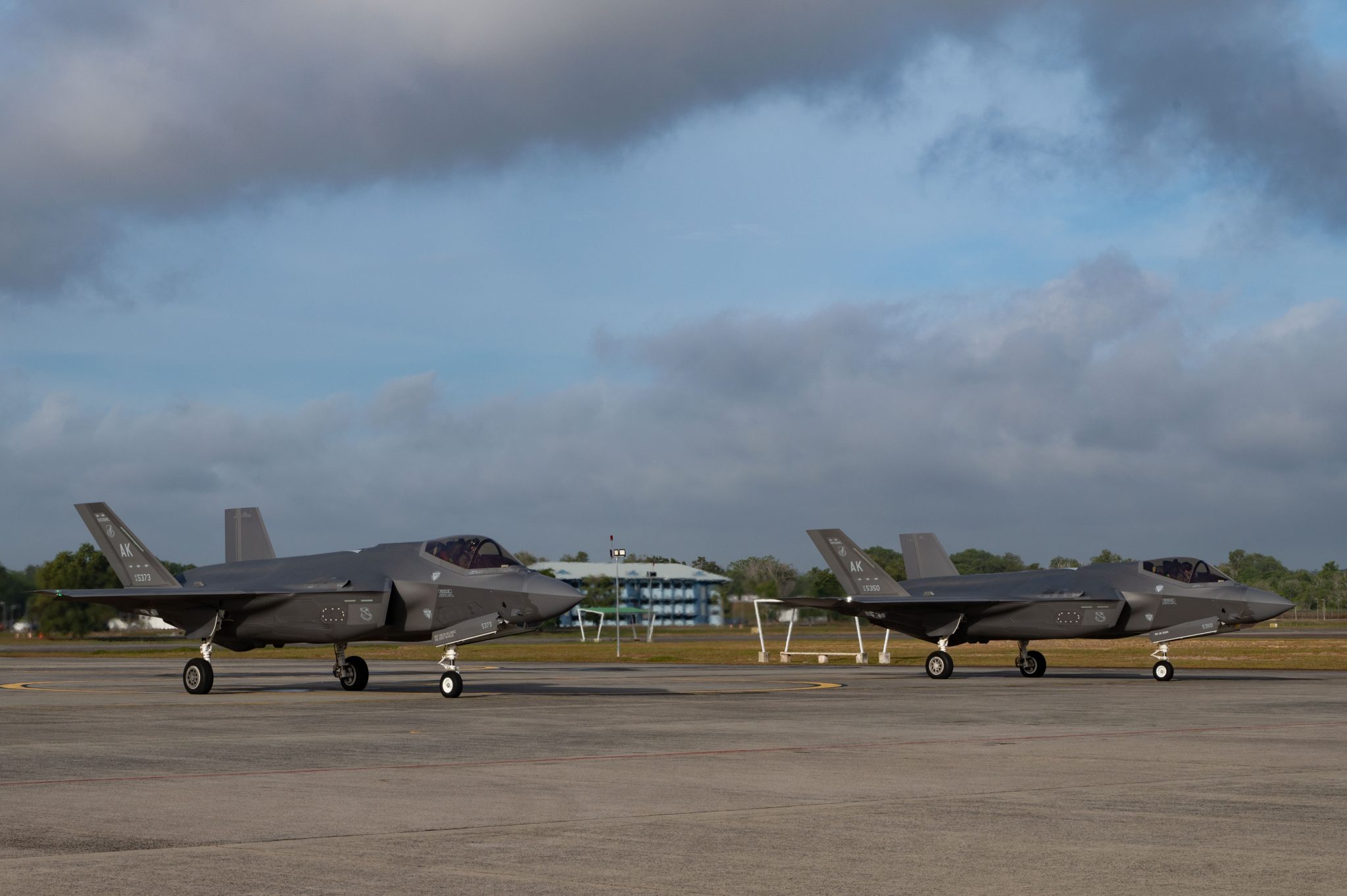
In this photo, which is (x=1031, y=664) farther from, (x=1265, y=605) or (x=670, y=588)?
(x=670, y=588)

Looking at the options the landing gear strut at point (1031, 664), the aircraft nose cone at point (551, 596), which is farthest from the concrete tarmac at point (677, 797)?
the landing gear strut at point (1031, 664)

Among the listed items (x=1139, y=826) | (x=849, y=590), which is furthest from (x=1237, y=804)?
(x=849, y=590)

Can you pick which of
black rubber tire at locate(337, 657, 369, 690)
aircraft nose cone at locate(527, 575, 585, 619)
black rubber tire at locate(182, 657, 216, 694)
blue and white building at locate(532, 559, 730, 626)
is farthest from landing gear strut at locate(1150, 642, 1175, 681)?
blue and white building at locate(532, 559, 730, 626)

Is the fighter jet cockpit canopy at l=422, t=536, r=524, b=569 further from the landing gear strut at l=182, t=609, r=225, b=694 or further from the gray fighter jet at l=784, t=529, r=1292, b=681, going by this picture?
the gray fighter jet at l=784, t=529, r=1292, b=681

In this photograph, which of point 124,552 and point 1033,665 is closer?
point 124,552

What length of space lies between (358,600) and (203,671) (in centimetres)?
411

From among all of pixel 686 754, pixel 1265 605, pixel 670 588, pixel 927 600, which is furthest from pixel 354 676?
pixel 670 588

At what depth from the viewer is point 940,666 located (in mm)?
34844

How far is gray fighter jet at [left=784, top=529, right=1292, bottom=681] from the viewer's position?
107ft

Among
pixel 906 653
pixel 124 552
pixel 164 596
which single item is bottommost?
pixel 906 653

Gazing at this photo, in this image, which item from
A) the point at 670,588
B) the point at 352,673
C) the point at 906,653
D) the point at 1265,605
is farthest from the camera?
the point at 670,588

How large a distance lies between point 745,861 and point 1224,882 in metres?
2.78

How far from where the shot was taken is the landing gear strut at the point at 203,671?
2823cm

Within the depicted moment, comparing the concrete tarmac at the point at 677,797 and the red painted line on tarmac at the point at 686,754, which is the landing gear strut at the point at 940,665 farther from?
the red painted line on tarmac at the point at 686,754
